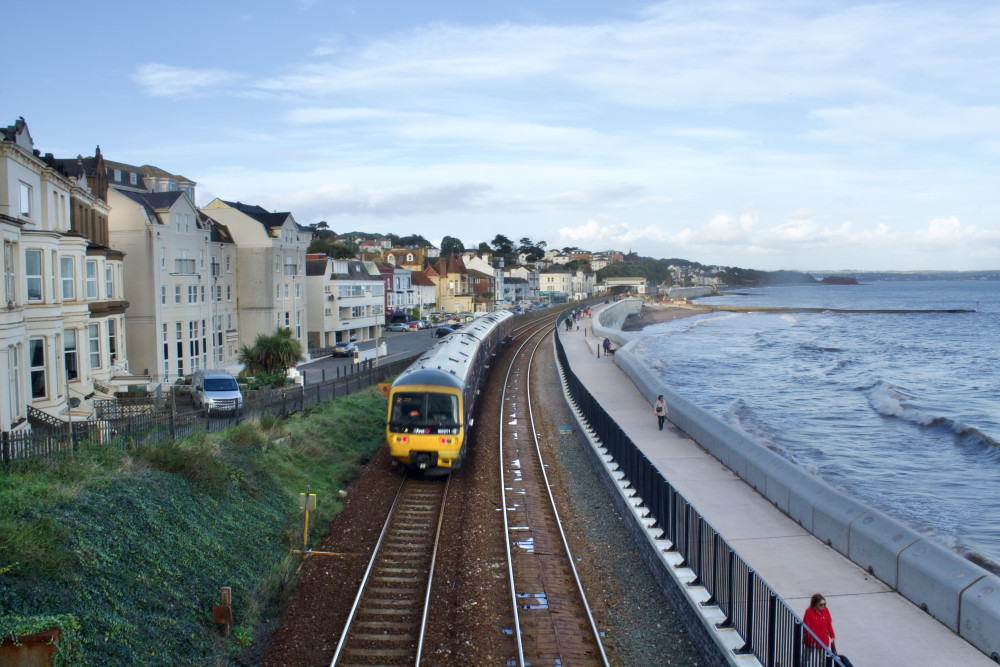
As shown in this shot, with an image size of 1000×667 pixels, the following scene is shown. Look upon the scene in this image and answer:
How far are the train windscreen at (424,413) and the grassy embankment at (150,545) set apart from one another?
2445 millimetres

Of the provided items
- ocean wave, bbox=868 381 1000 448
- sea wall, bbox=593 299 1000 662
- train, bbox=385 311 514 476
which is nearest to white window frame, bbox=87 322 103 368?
train, bbox=385 311 514 476

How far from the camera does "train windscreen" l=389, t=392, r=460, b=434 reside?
58.6 ft

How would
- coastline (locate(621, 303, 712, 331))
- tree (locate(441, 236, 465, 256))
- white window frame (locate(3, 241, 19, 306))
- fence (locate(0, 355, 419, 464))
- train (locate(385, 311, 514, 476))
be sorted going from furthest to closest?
1. tree (locate(441, 236, 465, 256))
2. coastline (locate(621, 303, 712, 331))
3. train (locate(385, 311, 514, 476))
4. white window frame (locate(3, 241, 19, 306))
5. fence (locate(0, 355, 419, 464))

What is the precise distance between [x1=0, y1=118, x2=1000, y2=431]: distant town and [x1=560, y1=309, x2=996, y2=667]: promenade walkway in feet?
47.5

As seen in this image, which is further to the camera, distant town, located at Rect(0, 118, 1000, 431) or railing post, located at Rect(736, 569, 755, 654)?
distant town, located at Rect(0, 118, 1000, 431)

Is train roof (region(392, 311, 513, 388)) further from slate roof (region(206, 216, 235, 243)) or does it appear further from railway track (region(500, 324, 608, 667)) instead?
slate roof (region(206, 216, 235, 243))

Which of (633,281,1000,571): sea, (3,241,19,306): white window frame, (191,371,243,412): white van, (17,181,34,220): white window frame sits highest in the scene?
(17,181,34,220): white window frame

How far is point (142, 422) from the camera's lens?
1606 centimetres

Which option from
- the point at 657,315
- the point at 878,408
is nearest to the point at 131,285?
the point at 878,408

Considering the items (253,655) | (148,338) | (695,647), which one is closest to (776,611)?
(695,647)

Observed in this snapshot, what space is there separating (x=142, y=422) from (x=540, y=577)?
31.5 ft

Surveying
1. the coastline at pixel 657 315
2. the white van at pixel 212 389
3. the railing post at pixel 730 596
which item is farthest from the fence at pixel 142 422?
the coastline at pixel 657 315

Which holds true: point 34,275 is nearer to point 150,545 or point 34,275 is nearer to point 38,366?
point 38,366

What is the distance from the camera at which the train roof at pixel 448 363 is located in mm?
18530
